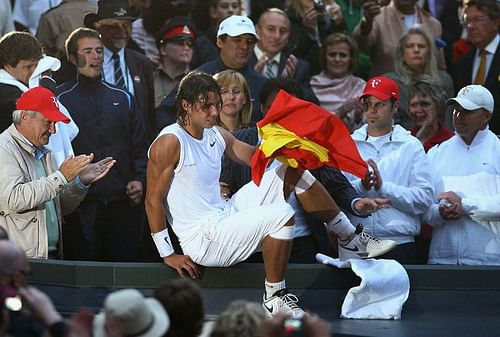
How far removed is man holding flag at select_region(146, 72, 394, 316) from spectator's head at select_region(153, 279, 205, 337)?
2701 millimetres

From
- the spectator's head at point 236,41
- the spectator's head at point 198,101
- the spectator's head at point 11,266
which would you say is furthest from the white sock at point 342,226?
the spectator's head at point 11,266

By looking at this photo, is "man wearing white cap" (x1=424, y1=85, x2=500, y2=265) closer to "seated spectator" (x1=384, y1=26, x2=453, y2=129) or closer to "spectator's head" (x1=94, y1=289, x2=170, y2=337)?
"seated spectator" (x1=384, y1=26, x2=453, y2=129)

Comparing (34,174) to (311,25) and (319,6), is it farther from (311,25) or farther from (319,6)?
(319,6)

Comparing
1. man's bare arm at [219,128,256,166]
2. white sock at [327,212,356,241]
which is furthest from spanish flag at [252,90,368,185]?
white sock at [327,212,356,241]

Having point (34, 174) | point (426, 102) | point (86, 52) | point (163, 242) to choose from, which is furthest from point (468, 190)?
point (34, 174)

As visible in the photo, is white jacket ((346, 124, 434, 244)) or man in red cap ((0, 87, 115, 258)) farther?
white jacket ((346, 124, 434, 244))

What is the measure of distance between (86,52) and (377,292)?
117 inches

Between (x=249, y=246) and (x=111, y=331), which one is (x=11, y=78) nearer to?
(x=249, y=246)

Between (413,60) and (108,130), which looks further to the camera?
(413,60)

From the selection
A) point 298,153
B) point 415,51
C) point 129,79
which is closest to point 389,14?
point 415,51

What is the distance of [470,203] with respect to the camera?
10.8 m

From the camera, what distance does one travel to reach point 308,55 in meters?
12.9

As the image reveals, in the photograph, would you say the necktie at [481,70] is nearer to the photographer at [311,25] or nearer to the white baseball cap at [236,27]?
the photographer at [311,25]

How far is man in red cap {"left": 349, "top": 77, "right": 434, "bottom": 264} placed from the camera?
10664 mm
